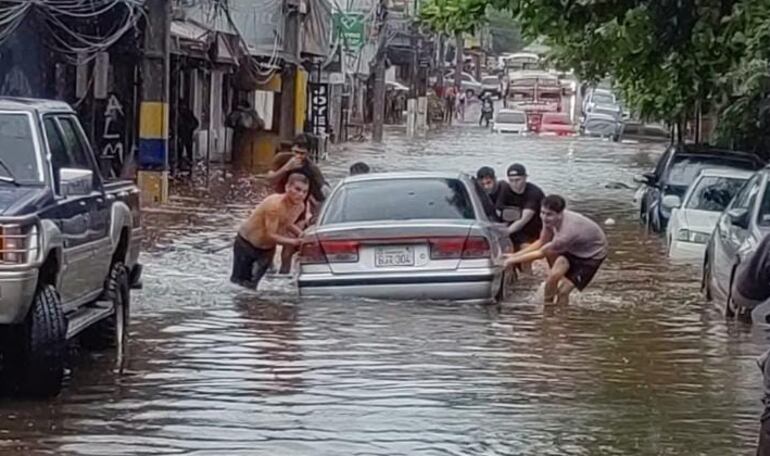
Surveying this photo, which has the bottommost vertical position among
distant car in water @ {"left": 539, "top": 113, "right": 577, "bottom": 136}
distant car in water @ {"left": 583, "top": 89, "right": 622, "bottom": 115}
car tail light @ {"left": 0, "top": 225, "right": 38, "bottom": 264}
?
distant car in water @ {"left": 539, "top": 113, "right": 577, "bottom": 136}

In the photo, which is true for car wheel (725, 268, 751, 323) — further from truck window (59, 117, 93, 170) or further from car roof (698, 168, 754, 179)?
car roof (698, 168, 754, 179)

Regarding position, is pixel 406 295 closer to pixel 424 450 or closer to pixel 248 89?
pixel 424 450

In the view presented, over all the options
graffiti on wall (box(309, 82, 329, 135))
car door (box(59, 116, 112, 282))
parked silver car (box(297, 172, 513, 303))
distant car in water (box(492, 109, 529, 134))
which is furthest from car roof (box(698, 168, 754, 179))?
Answer: distant car in water (box(492, 109, 529, 134))

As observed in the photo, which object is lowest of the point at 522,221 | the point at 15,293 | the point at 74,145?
the point at 522,221

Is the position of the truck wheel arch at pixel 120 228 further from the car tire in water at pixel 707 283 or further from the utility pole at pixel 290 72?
the utility pole at pixel 290 72

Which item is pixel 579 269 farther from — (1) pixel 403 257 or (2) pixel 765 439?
(2) pixel 765 439

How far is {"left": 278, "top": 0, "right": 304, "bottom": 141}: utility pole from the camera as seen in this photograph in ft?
137

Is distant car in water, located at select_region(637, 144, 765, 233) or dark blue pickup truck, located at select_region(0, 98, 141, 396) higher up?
dark blue pickup truck, located at select_region(0, 98, 141, 396)

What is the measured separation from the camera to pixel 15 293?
9438 mm

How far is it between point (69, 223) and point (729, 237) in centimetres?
749

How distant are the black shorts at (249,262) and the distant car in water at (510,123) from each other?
60.6 metres

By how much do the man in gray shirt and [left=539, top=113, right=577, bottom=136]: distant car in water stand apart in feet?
208

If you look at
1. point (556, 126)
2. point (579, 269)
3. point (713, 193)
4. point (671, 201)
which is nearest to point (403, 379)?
point (579, 269)

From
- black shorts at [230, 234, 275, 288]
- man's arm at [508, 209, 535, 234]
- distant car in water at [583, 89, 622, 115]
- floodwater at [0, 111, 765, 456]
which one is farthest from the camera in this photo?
distant car in water at [583, 89, 622, 115]
